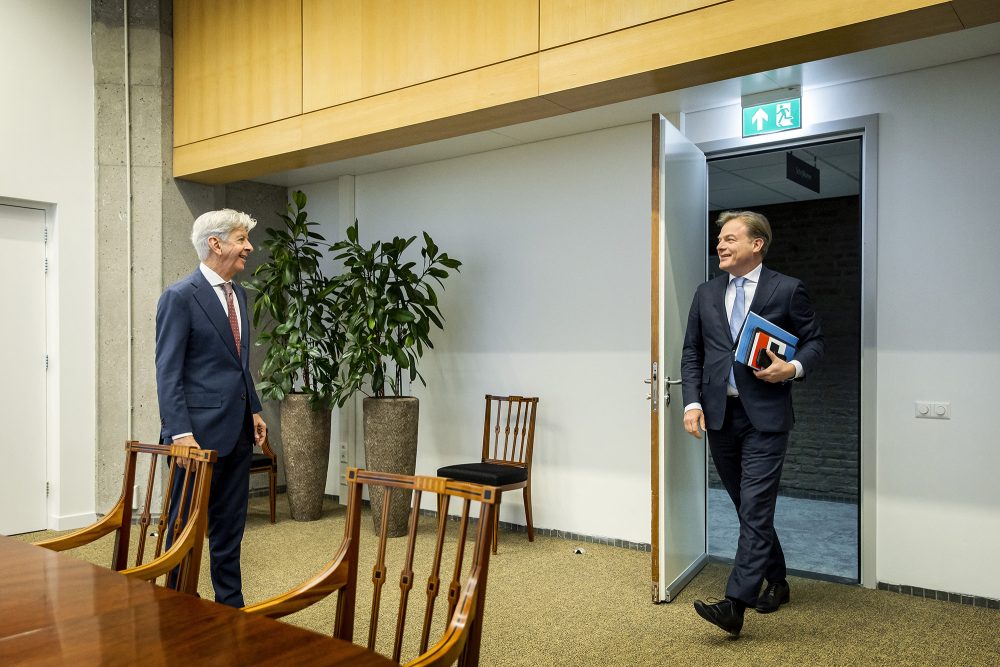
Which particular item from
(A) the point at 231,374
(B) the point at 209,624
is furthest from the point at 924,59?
(B) the point at 209,624

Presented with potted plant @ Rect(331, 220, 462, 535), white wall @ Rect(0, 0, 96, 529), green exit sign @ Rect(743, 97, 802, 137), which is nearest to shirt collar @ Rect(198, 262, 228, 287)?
potted plant @ Rect(331, 220, 462, 535)

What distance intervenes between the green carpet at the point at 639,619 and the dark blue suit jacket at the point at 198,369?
972mm

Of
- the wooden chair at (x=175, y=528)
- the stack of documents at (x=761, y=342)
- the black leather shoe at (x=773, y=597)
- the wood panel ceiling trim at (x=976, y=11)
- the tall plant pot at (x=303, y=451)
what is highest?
the wood panel ceiling trim at (x=976, y=11)

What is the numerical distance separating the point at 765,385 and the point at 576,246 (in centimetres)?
196

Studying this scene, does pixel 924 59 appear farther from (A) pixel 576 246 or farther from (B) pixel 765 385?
(A) pixel 576 246

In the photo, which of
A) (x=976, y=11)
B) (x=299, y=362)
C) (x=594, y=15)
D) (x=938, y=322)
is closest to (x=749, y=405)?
(x=938, y=322)

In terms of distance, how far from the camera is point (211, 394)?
302 centimetres

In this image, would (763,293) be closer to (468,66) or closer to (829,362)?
(468,66)

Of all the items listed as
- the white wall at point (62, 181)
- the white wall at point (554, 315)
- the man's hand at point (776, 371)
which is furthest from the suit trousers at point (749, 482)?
the white wall at point (62, 181)

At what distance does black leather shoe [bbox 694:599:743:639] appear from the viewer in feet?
10.2

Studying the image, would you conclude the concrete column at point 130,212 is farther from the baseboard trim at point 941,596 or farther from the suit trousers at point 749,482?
the baseboard trim at point 941,596

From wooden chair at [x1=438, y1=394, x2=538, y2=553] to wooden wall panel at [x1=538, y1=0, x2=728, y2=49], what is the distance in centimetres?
226

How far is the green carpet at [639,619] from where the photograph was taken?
9.98 feet

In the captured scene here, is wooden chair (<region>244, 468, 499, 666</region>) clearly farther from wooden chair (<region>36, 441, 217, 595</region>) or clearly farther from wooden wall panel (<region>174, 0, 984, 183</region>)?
wooden wall panel (<region>174, 0, 984, 183</region>)
